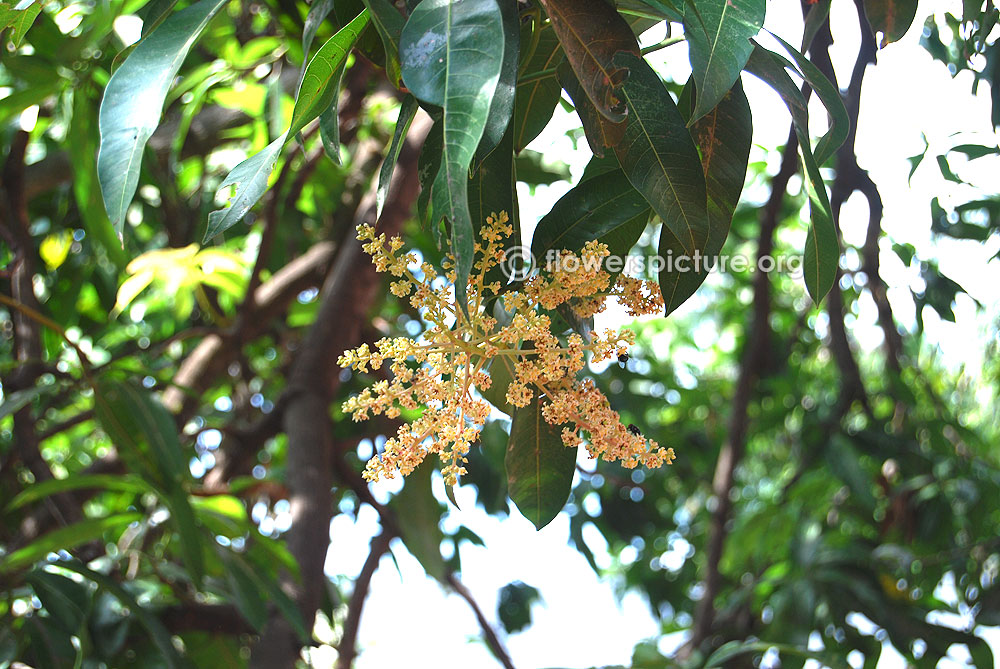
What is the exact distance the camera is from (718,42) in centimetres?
60

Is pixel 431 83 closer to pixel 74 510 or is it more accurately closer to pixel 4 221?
pixel 74 510

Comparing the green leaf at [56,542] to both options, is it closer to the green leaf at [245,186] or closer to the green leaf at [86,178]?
the green leaf at [86,178]

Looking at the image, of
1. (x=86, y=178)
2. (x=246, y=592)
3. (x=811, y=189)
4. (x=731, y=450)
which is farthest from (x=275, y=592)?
(x=731, y=450)

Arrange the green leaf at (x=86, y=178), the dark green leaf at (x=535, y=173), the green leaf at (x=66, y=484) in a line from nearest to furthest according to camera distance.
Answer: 1. the green leaf at (x=66, y=484)
2. the green leaf at (x=86, y=178)
3. the dark green leaf at (x=535, y=173)

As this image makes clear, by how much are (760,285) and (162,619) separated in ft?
4.64

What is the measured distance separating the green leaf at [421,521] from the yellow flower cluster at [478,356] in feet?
3.26

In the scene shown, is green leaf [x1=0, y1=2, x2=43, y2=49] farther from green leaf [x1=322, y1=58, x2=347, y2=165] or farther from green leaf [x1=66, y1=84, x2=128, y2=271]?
green leaf [x1=66, y1=84, x2=128, y2=271]

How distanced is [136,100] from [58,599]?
3.00ft

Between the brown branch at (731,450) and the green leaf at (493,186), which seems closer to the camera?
the green leaf at (493,186)

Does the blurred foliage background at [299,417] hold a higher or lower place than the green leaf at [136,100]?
lower

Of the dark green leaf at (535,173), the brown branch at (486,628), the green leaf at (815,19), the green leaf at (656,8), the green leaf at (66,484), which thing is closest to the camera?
the green leaf at (656,8)

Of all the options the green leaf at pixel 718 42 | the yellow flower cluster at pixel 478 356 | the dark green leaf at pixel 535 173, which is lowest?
the dark green leaf at pixel 535 173

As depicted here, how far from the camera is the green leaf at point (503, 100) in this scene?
60 cm

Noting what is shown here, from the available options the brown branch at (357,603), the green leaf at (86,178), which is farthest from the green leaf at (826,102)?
the brown branch at (357,603)
